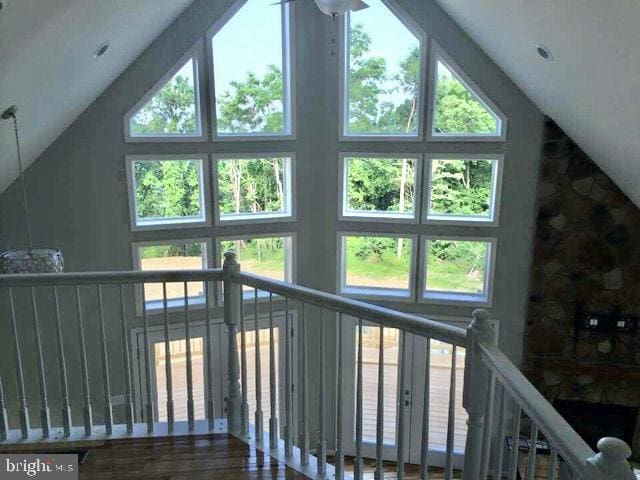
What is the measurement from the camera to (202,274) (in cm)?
264

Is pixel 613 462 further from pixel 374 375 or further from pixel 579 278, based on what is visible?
pixel 374 375

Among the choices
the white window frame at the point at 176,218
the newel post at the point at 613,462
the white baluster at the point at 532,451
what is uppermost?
the white window frame at the point at 176,218

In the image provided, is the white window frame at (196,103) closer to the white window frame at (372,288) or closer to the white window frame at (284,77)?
the white window frame at (284,77)

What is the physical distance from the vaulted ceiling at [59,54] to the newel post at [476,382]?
230cm

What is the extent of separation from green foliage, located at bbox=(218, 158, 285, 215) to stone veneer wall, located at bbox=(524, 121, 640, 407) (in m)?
3.08

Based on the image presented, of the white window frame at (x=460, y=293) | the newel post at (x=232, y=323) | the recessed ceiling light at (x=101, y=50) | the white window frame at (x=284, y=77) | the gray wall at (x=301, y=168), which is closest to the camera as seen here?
the newel post at (x=232, y=323)

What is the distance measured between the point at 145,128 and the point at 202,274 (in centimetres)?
360

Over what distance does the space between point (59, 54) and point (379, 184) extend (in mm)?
3879

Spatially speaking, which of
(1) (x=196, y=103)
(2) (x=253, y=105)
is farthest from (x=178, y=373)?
(2) (x=253, y=105)

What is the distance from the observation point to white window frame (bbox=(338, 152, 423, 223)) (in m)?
6.05

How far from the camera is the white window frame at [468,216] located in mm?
5879

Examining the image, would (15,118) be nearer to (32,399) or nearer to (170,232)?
(170,232)

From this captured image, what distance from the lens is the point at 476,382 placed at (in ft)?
5.61

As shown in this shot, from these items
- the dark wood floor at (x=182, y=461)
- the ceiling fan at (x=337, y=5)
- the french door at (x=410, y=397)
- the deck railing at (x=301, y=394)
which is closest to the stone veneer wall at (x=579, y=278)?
the french door at (x=410, y=397)
